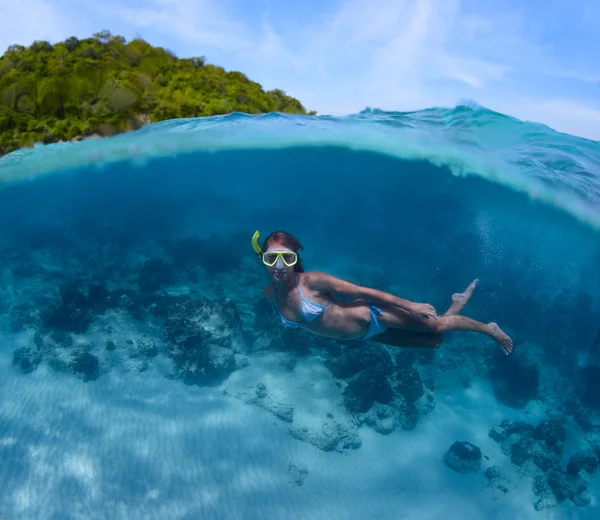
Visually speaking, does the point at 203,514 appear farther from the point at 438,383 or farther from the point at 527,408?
the point at 527,408

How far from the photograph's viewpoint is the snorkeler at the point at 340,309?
4871 mm

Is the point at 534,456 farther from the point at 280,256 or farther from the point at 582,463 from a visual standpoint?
the point at 280,256

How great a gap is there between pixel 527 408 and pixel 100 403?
10907 millimetres

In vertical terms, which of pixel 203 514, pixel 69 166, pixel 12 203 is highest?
pixel 69 166

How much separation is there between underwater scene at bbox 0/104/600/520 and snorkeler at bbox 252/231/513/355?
3 centimetres

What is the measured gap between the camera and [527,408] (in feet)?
34.7

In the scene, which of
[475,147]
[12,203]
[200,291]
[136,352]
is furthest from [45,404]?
[475,147]

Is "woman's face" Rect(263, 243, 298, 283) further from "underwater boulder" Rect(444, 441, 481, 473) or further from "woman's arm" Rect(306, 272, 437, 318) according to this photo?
"underwater boulder" Rect(444, 441, 481, 473)

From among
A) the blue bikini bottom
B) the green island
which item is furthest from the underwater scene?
the green island

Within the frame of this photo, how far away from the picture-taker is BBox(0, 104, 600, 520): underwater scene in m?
6.46

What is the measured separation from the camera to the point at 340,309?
543 cm

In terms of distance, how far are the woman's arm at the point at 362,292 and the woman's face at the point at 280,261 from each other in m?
0.39

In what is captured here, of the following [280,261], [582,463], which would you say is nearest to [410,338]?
[280,261]

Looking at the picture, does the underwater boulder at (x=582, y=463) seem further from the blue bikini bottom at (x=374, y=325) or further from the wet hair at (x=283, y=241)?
the wet hair at (x=283, y=241)
